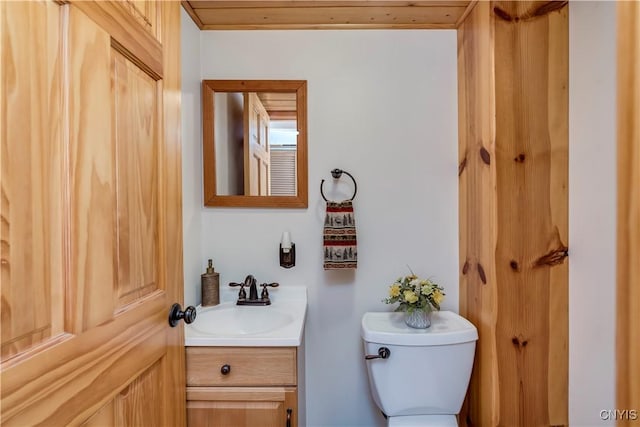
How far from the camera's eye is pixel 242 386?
114cm

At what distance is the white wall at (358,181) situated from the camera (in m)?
1.59

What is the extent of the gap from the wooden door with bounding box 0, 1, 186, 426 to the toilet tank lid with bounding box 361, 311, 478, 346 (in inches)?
31.4

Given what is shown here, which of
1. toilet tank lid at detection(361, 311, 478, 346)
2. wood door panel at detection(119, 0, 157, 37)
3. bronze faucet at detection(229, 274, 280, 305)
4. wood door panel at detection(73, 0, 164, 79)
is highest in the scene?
wood door panel at detection(119, 0, 157, 37)

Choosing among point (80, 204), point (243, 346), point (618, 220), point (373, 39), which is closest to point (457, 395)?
point (243, 346)

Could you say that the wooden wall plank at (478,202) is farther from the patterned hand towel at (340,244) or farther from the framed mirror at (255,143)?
the framed mirror at (255,143)

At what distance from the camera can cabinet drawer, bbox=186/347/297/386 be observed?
113 centimetres

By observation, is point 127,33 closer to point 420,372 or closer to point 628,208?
point 628,208

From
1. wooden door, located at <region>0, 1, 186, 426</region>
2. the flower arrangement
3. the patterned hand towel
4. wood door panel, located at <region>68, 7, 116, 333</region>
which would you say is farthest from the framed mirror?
wood door panel, located at <region>68, 7, 116, 333</region>

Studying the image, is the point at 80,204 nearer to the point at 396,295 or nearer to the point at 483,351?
the point at 396,295

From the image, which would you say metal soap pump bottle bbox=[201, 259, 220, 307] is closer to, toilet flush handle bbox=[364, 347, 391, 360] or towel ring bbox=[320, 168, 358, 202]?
towel ring bbox=[320, 168, 358, 202]

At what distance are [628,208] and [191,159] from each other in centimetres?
147

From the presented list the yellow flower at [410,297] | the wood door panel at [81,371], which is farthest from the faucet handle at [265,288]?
the wood door panel at [81,371]

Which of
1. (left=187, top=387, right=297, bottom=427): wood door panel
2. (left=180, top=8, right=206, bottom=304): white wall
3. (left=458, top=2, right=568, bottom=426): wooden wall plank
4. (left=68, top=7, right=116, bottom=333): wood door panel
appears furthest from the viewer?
(left=180, top=8, right=206, bottom=304): white wall

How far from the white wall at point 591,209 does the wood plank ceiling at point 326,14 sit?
50 cm
